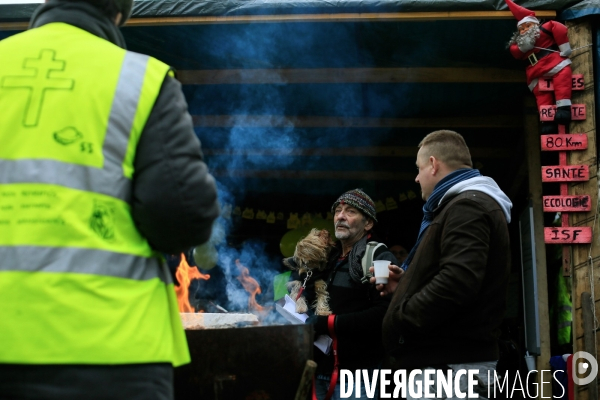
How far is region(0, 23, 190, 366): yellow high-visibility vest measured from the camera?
1.84 m

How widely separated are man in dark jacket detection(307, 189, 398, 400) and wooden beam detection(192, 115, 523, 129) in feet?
8.65

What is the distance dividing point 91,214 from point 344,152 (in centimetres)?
653

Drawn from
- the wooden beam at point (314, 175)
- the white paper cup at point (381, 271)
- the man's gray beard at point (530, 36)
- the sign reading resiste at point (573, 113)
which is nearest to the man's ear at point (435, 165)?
the white paper cup at point (381, 271)

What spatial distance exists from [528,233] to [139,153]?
562 centimetres

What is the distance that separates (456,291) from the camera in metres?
3.56

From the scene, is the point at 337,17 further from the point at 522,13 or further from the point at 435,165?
the point at 435,165

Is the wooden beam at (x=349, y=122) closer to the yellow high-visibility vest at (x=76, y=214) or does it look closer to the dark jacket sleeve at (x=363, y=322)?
the dark jacket sleeve at (x=363, y=322)

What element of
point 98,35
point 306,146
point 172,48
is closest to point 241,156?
point 306,146

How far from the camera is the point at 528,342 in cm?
681

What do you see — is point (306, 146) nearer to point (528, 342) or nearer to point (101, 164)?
point (528, 342)

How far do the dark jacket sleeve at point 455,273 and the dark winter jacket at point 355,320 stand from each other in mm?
987

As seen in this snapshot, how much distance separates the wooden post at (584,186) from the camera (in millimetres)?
5164

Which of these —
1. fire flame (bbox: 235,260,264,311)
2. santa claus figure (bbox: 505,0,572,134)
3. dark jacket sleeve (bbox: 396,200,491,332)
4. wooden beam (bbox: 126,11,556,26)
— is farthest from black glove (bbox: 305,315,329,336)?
wooden beam (bbox: 126,11,556,26)

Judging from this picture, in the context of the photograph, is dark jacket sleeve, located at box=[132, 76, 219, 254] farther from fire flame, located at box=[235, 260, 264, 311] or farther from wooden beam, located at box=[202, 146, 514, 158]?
wooden beam, located at box=[202, 146, 514, 158]
